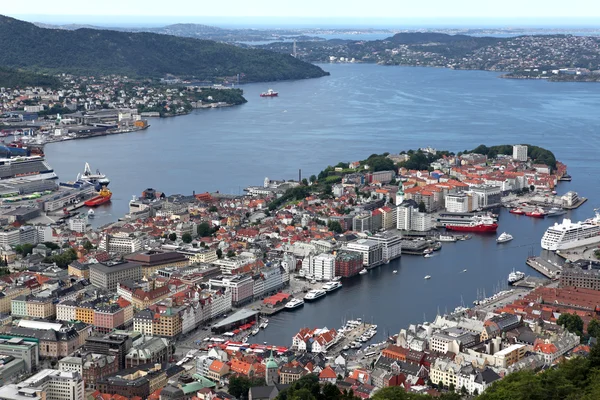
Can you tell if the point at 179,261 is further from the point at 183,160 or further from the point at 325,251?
the point at 183,160

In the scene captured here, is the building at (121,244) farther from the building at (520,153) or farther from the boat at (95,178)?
the building at (520,153)

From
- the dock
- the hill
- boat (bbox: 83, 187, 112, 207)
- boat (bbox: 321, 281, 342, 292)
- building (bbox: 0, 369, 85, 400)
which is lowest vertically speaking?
boat (bbox: 83, 187, 112, 207)

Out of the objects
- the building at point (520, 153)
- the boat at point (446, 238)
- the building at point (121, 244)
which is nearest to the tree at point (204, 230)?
the building at point (121, 244)

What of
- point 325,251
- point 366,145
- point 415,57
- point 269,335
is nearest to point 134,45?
point 415,57

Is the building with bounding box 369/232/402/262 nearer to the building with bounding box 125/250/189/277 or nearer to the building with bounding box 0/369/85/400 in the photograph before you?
the building with bounding box 125/250/189/277

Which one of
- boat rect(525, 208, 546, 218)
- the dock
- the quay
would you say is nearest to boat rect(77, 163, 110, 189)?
boat rect(525, 208, 546, 218)
